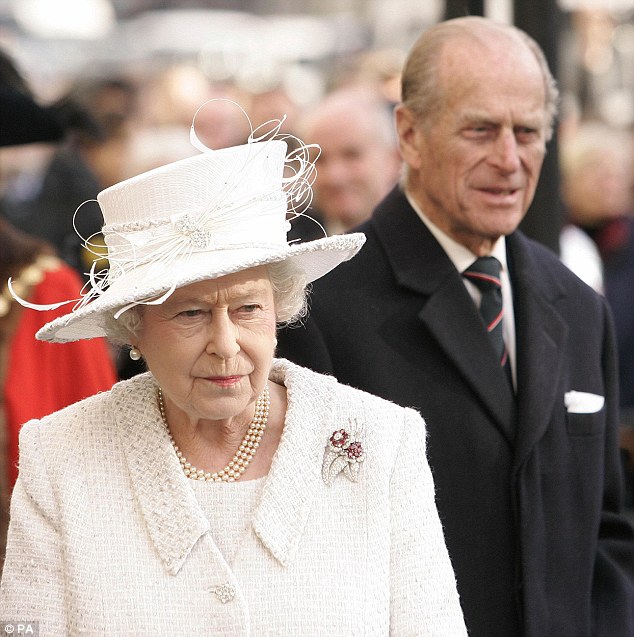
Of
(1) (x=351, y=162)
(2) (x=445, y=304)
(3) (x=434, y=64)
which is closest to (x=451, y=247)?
(2) (x=445, y=304)

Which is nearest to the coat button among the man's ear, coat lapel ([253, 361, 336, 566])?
coat lapel ([253, 361, 336, 566])

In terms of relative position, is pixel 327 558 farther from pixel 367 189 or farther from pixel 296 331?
pixel 367 189

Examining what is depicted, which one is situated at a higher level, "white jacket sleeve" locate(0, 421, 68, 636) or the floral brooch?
the floral brooch

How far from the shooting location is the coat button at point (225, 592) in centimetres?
257

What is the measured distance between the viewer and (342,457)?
2.74m

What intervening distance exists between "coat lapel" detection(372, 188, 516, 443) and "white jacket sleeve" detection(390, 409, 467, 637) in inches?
23.2

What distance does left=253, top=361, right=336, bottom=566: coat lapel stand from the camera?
8.62 feet

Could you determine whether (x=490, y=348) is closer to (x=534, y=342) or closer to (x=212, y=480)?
(x=534, y=342)

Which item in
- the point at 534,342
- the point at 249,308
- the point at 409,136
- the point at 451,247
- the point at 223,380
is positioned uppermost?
the point at 409,136

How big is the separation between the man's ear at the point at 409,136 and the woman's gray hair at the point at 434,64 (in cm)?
2

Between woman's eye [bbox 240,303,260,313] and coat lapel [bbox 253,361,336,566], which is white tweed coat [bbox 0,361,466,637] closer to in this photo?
coat lapel [bbox 253,361,336,566]

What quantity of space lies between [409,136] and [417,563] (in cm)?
138

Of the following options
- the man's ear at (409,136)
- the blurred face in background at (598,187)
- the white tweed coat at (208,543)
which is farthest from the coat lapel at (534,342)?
the blurred face in background at (598,187)

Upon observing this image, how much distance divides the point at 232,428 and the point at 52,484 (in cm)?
39
